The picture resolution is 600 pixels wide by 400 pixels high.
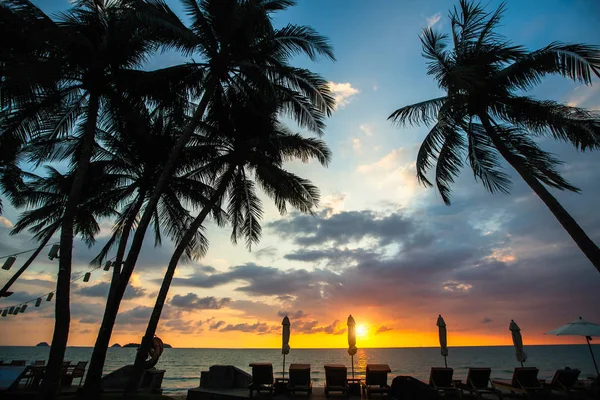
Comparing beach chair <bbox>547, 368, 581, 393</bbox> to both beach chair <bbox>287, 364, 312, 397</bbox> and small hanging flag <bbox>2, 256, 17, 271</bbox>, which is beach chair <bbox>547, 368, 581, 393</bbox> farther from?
small hanging flag <bbox>2, 256, 17, 271</bbox>

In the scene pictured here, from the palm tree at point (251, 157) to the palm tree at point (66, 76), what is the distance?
10.8 feet

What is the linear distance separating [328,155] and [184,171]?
6577 mm

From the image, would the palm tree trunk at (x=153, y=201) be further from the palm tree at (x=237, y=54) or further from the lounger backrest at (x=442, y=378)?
the lounger backrest at (x=442, y=378)

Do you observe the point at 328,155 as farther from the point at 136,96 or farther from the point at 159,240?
the point at 159,240

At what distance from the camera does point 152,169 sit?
1326cm

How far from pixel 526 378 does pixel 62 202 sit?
2188 cm

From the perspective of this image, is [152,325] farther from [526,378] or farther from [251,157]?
[526,378]

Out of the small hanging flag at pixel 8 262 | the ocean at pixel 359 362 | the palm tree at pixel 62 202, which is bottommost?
the ocean at pixel 359 362

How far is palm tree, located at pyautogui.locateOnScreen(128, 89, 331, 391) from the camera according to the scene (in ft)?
42.8

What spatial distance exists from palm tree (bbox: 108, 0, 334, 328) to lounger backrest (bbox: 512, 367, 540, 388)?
33.7 ft

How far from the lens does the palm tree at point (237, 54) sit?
34.1 ft

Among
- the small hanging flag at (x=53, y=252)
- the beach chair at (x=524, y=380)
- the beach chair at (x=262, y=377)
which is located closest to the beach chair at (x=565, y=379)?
the beach chair at (x=524, y=380)

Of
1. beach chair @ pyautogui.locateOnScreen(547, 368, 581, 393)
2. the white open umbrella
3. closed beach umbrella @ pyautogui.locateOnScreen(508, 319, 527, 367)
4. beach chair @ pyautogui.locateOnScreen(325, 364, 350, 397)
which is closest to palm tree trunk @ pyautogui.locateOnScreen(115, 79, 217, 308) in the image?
beach chair @ pyautogui.locateOnScreen(325, 364, 350, 397)

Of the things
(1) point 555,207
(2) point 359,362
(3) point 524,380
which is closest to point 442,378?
(3) point 524,380
